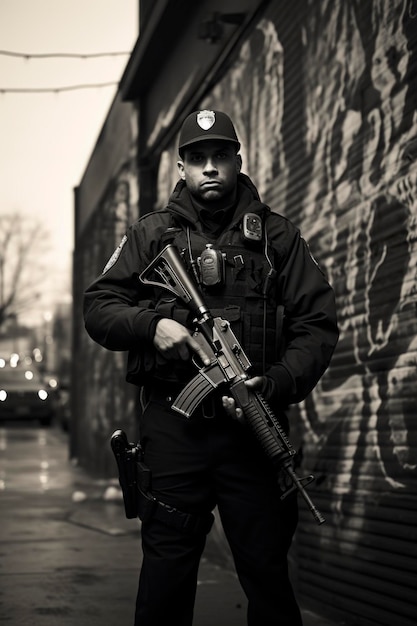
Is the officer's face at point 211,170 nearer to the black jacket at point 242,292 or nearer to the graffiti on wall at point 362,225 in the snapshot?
the black jacket at point 242,292

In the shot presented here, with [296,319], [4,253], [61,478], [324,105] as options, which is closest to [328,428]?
[324,105]

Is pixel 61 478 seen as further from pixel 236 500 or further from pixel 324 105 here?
pixel 236 500

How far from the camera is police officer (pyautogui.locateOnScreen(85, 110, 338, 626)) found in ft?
13.5

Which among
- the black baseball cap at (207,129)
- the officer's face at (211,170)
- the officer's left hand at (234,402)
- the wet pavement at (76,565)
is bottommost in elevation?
the wet pavement at (76,565)

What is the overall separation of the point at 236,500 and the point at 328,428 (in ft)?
7.67

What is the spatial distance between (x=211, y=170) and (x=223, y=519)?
1.20m

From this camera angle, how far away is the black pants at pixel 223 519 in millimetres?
4113

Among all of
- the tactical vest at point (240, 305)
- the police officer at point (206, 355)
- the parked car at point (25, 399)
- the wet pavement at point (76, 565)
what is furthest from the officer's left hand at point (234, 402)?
the parked car at point (25, 399)

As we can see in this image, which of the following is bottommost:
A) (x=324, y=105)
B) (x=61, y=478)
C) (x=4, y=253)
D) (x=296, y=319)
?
(x=61, y=478)

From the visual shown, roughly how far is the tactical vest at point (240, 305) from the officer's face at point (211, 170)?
0.50 ft

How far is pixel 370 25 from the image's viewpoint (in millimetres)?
5844

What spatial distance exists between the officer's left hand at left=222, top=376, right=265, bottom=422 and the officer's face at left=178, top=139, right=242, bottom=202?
68 cm

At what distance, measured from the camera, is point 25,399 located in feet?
115

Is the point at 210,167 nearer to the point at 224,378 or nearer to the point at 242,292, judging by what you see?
the point at 242,292
